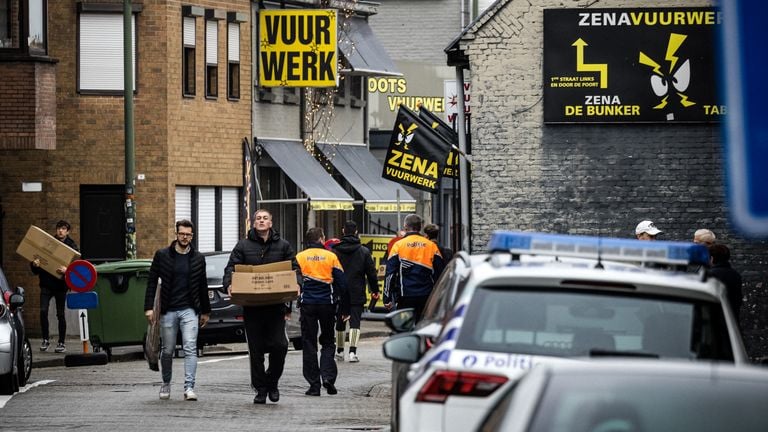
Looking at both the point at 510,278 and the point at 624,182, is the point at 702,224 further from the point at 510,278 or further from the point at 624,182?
the point at 510,278

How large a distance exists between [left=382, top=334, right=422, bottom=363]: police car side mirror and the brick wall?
12.4 metres

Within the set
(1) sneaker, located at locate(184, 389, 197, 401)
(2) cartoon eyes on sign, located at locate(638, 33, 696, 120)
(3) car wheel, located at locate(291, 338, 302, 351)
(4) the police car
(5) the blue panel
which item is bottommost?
(3) car wheel, located at locate(291, 338, 302, 351)

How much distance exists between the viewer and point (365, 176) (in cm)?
4156

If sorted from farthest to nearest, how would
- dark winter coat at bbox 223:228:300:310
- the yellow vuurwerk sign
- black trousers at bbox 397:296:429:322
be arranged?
the yellow vuurwerk sign < black trousers at bbox 397:296:429:322 < dark winter coat at bbox 223:228:300:310

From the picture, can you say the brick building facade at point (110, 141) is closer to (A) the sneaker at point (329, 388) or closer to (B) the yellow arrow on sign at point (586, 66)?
(B) the yellow arrow on sign at point (586, 66)

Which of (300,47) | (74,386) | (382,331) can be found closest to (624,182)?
(74,386)

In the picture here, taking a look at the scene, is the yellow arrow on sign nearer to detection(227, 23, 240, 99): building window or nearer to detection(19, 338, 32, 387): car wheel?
detection(19, 338, 32, 387): car wheel

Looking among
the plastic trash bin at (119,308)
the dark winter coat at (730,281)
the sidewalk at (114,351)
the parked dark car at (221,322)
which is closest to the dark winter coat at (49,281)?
the sidewalk at (114,351)

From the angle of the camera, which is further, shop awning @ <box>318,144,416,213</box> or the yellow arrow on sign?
shop awning @ <box>318,144,416,213</box>

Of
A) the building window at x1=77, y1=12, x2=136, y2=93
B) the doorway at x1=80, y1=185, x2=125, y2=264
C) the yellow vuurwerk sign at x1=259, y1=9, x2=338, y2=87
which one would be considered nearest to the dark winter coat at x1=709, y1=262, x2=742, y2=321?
the doorway at x1=80, y1=185, x2=125, y2=264

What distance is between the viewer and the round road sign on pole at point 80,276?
23391 mm

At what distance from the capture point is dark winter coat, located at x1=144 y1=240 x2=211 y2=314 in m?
17.4

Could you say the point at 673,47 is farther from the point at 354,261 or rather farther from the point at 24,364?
the point at 24,364

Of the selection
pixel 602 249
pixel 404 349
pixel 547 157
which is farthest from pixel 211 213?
pixel 602 249
